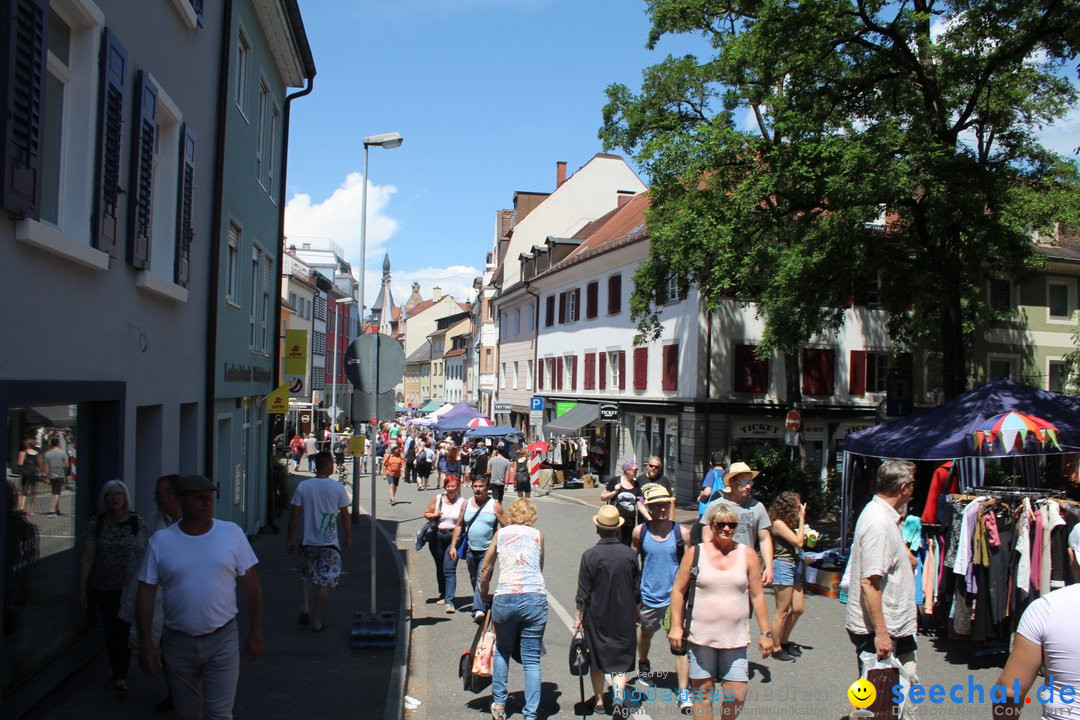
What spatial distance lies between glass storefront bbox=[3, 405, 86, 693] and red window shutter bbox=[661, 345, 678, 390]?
24630 millimetres

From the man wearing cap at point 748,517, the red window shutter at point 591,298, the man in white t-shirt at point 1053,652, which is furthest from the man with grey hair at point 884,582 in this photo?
the red window shutter at point 591,298

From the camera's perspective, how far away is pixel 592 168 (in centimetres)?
5197

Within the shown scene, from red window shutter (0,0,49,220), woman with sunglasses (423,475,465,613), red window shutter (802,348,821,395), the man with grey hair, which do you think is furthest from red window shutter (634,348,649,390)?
red window shutter (0,0,49,220)

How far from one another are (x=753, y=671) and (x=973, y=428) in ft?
15.8

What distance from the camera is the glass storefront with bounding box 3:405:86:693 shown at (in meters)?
6.25

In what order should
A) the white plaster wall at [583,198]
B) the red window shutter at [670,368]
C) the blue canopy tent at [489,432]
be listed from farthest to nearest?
1. the white plaster wall at [583,198]
2. the blue canopy tent at [489,432]
3. the red window shutter at [670,368]

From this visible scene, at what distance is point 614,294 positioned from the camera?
35875 millimetres

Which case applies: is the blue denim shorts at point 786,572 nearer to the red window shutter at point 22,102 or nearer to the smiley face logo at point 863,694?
the smiley face logo at point 863,694

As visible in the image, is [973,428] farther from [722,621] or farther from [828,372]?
[828,372]

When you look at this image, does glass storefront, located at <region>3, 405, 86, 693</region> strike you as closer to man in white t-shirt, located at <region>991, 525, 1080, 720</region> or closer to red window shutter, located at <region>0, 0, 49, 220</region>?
red window shutter, located at <region>0, 0, 49, 220</region>

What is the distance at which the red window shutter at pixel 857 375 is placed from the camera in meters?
31.2

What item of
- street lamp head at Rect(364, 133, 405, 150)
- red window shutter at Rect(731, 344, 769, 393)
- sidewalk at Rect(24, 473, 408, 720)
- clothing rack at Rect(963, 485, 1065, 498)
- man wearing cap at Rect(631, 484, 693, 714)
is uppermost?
street lamp head at Rect(364, 133, 405, 150)

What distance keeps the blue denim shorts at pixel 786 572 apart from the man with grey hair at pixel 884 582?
9.86 ft

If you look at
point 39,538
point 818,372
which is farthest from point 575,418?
point 39,538
